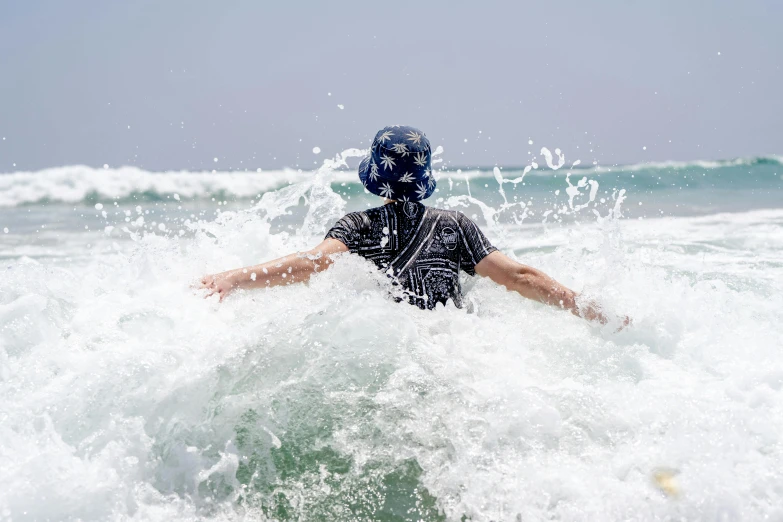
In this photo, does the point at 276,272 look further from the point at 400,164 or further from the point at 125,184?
the point at 125,184

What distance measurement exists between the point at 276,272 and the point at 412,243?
628 millimetres

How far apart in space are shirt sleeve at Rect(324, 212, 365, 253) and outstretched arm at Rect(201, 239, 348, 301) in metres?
0.03

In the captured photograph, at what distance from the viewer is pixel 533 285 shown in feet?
11.5

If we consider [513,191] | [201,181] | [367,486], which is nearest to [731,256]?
[367,486]

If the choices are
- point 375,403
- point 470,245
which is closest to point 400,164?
point 470,245

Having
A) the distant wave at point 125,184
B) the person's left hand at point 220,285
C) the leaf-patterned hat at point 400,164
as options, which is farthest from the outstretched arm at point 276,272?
the distant wave at point 125,184

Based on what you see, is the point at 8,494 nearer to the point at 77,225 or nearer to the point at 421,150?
the point at 421,150

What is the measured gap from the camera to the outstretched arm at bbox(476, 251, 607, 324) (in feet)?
11.5

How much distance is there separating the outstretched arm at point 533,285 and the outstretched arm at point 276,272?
0.72 metres

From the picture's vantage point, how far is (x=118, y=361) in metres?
2.82

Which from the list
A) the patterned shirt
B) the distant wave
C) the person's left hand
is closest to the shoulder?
the patterned shirt

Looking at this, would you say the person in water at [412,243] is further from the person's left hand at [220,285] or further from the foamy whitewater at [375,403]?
the person's left hand at [220,285]

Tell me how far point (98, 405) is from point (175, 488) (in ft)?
1.41

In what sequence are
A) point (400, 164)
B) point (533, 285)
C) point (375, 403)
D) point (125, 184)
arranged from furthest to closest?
point (125, 184), point (533, 285), point (400, 164), point (375, 403)
